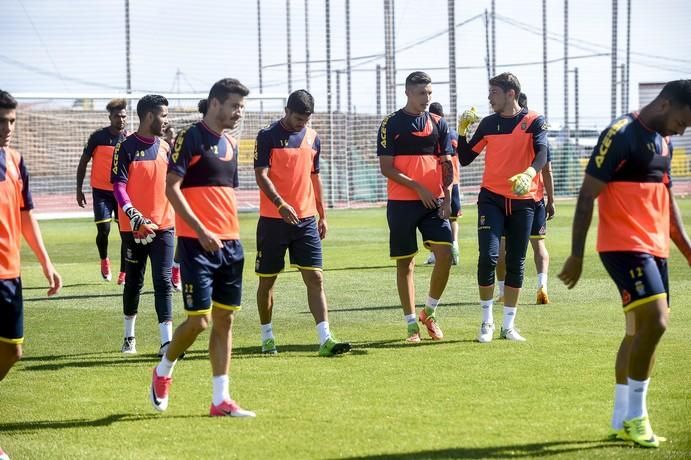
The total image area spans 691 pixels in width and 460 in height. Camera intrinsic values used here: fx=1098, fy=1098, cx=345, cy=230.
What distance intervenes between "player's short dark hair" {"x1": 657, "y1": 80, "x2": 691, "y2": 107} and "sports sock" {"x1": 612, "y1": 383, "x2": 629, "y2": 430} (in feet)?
5.63

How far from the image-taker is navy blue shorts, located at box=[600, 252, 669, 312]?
631cm

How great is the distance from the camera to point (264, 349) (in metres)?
10.1

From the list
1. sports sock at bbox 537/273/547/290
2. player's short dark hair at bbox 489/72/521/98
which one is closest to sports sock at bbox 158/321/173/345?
player's short dark hair at bbox 489/72/521/98

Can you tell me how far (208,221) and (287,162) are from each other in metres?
2.69

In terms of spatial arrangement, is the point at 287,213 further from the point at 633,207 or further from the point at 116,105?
the point at 116,105

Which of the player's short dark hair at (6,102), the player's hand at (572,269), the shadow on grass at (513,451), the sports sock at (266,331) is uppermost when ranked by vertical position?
the player's short dark hair at (6,102)

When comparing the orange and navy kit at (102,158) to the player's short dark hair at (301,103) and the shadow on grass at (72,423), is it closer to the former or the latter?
the player's short dark hair at (301,103)

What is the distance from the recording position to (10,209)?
662 cm

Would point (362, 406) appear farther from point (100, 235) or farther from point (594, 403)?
point (100, 235)

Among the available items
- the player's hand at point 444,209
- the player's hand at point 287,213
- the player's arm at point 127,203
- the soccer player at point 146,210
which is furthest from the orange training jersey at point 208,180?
the player's hand at point 444,209

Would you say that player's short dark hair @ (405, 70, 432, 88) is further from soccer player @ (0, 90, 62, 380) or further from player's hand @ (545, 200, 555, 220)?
soccer player @ (0, 90, 62, 380)

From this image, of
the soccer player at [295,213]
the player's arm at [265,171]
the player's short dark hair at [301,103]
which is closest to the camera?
the player's arm at [265,171]

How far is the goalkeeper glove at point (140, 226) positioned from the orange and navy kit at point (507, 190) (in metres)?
3.07

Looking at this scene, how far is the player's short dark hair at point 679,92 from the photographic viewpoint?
632cm
